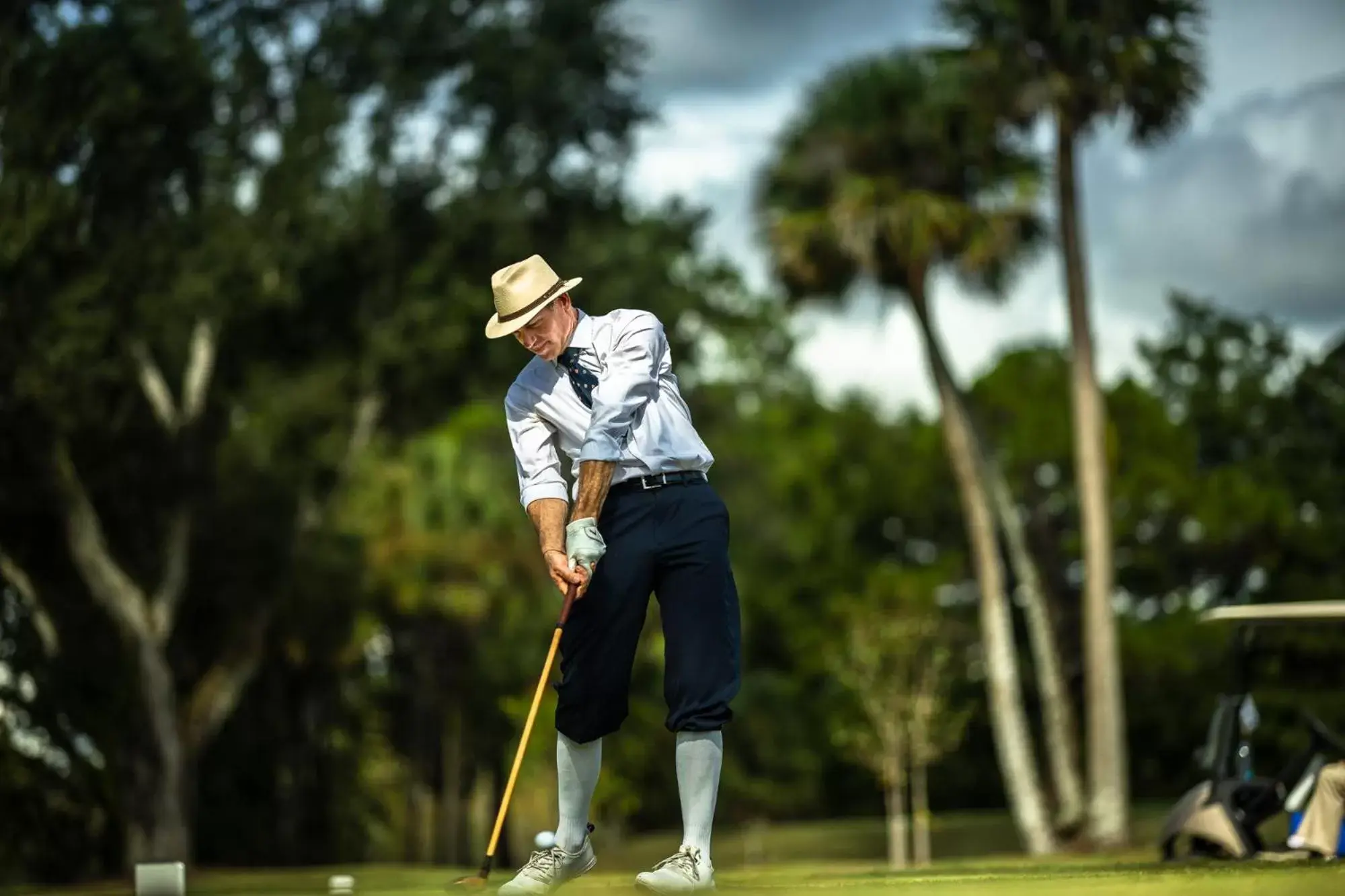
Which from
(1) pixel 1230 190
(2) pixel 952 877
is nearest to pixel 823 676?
(1) pixel 1230 190

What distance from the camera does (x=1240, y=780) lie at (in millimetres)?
11984

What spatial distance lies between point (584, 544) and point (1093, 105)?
20444 millimetres

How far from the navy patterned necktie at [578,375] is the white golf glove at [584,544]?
1.63 ft

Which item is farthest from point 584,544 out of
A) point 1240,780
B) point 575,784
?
point 1240,780

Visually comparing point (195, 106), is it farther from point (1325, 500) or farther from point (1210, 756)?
point (1325, 500)

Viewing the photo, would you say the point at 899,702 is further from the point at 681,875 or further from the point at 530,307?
the point at 681,875

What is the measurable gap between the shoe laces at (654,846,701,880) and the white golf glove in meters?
0.88

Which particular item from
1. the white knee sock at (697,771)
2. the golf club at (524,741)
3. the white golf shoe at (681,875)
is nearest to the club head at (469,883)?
the golf club at (524,741)

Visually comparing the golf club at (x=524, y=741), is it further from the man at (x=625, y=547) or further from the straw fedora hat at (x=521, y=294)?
the straw fedora hat at (x=521, y=294)

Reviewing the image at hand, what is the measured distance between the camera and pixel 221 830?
103 ft

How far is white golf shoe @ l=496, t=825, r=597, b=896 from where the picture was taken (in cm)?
577

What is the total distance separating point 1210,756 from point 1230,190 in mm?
39700

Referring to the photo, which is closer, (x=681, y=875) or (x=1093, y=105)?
(x=681, y=875)

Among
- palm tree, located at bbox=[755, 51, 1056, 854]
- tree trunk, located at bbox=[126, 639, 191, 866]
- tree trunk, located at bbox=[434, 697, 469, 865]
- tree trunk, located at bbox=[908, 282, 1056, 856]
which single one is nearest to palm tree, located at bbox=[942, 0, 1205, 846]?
palm tree, located at bbox=[755, 51, 1056, 854]
